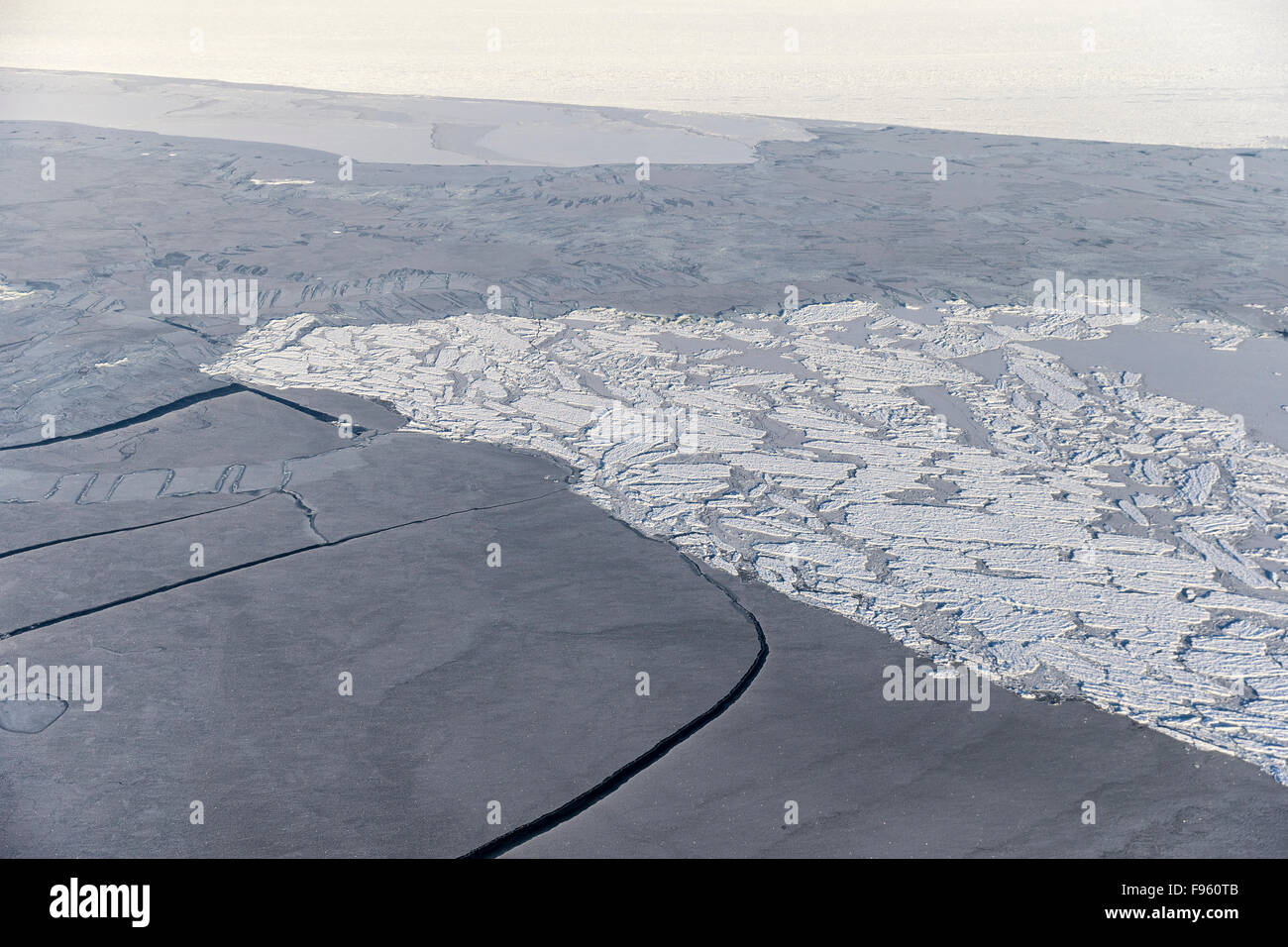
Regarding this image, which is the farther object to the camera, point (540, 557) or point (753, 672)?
point (540, 557)

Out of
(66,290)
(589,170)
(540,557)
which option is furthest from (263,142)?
(540,557)

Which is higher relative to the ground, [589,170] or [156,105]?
[156,105]

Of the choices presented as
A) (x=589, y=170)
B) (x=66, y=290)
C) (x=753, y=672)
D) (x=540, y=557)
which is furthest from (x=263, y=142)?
(x=753, y=672)

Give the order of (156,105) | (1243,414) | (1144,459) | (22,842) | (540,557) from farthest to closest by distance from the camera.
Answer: (156,105)
(1243,414)
(1144,459)
(540,557)
(22,842)
